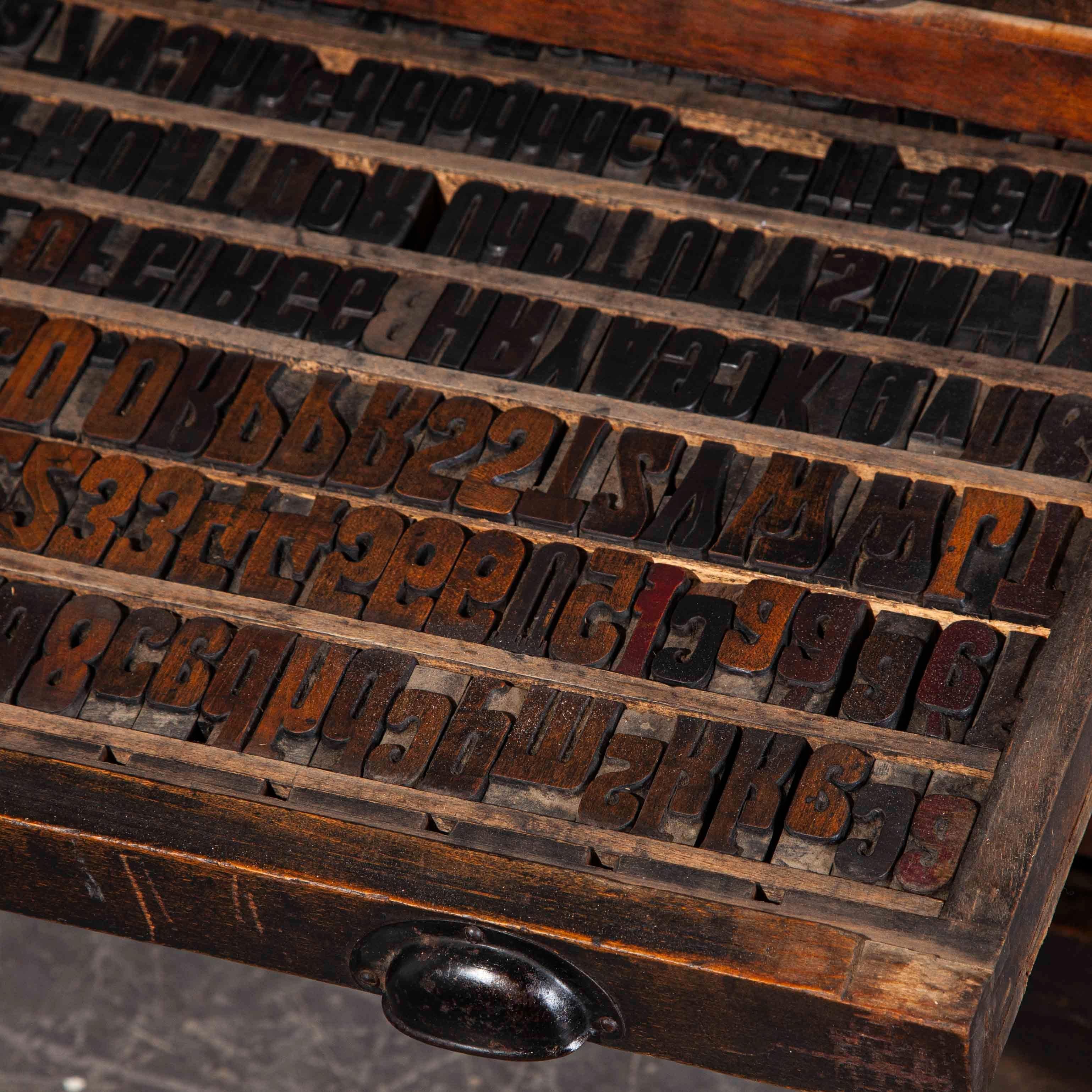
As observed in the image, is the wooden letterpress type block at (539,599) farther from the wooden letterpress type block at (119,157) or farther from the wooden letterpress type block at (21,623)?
the wooden letterpress type block at (119,157)

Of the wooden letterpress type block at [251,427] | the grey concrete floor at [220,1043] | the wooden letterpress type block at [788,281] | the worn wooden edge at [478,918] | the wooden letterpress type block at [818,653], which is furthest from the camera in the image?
the grey concrete floor at [220,1043]

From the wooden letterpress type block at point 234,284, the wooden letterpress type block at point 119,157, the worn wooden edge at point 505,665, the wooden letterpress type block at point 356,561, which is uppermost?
the wooden letterpress type block at point 119,157

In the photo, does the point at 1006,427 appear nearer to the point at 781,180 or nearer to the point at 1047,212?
the point at 1047,212

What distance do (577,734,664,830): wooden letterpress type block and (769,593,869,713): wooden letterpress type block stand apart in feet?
0.65

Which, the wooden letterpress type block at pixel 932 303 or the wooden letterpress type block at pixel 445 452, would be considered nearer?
the wooden letterpress type block at pixel 445 452

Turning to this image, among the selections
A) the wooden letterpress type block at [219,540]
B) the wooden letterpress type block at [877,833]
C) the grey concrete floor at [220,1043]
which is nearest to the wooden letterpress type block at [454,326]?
the wooden letterpress type block at [219,540]

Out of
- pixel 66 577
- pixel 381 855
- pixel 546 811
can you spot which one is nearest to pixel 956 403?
pixel 546 811

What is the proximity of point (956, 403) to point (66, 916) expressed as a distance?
1.52 meters

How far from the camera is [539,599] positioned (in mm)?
3209

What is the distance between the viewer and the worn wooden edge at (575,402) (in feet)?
10.6

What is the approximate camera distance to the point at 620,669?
10.2 ft

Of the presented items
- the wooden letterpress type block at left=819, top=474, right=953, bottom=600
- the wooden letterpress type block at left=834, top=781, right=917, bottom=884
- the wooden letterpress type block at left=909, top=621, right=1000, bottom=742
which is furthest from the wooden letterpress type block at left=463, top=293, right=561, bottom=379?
the wooden letterpress type block at left=834, top=781, right=917, bottom=884

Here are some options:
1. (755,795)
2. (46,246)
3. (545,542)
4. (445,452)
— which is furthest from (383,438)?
(755,795)

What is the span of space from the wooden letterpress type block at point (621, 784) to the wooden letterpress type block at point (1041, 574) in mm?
530
